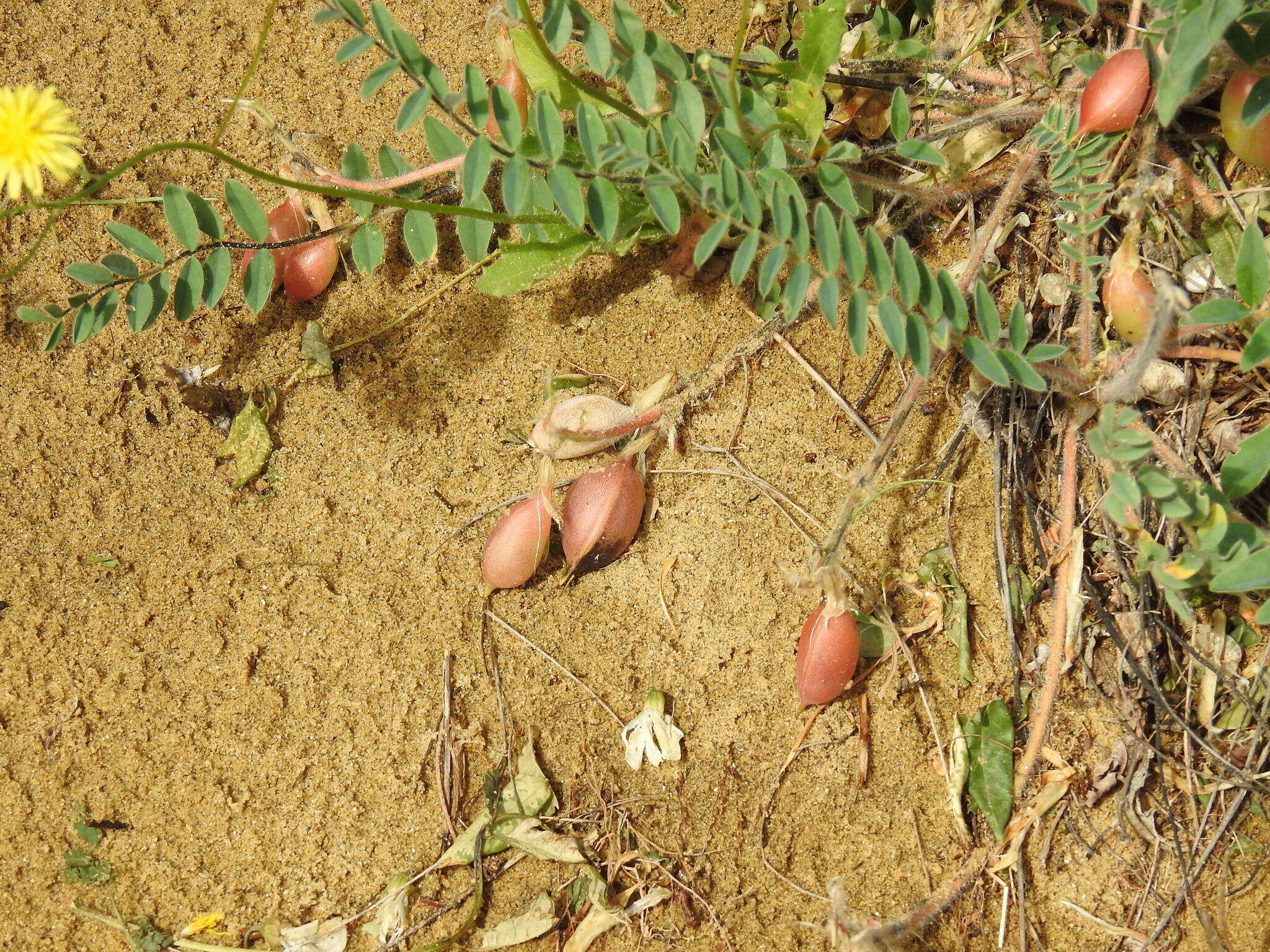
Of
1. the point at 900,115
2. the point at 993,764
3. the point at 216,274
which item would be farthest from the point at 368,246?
the point at 993,764

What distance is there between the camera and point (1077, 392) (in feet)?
5.09

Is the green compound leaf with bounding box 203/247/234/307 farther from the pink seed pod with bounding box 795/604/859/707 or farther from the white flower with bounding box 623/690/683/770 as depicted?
the pink seed pod with bounding box 795/604/859/707

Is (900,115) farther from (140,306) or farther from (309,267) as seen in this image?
(140,306)

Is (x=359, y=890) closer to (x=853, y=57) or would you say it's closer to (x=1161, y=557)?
(x=1161, y=557)

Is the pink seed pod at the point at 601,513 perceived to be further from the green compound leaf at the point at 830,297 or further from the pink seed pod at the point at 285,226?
the pink seed pod at the point at 285,226

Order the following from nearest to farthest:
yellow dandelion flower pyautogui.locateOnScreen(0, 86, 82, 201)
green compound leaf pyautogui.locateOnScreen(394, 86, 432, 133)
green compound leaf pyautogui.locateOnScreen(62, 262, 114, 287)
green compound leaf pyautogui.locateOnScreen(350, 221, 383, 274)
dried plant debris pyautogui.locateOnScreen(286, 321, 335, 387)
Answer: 1. yellow dandelion flower pyautogui.locateOnScreen(0, 86, 82, 201)
2. green compound leaf pyautogui.locateOnScreen(394, 86, 432, 133)
3. green compound leaf pyautogui.locateOnScreen(62, 262, 114, 287)
4. green compound leaf pyautogui.locateOnScreen(350, 221, 383, 274)
5. dried plant debris pyautogui.locateOnScreen(286, 321, 335, 387)

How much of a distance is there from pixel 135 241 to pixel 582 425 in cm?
71

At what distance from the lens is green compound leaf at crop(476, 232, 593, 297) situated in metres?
1.67

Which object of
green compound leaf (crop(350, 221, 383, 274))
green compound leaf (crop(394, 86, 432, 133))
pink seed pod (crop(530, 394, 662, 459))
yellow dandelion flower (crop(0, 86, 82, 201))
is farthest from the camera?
pink seed pod (crop(530, 394, 662, 459))

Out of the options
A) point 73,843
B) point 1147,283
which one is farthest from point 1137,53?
point 73,843

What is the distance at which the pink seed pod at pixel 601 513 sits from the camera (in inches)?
62.4

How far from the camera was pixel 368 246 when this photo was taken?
151 cm

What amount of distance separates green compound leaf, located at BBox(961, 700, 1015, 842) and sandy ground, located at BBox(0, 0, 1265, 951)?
45 mm

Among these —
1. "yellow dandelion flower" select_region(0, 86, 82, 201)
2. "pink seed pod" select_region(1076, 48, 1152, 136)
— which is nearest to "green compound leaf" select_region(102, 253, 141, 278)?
"yellow dandelion flower" select_region(0, 86, 82, 201)
